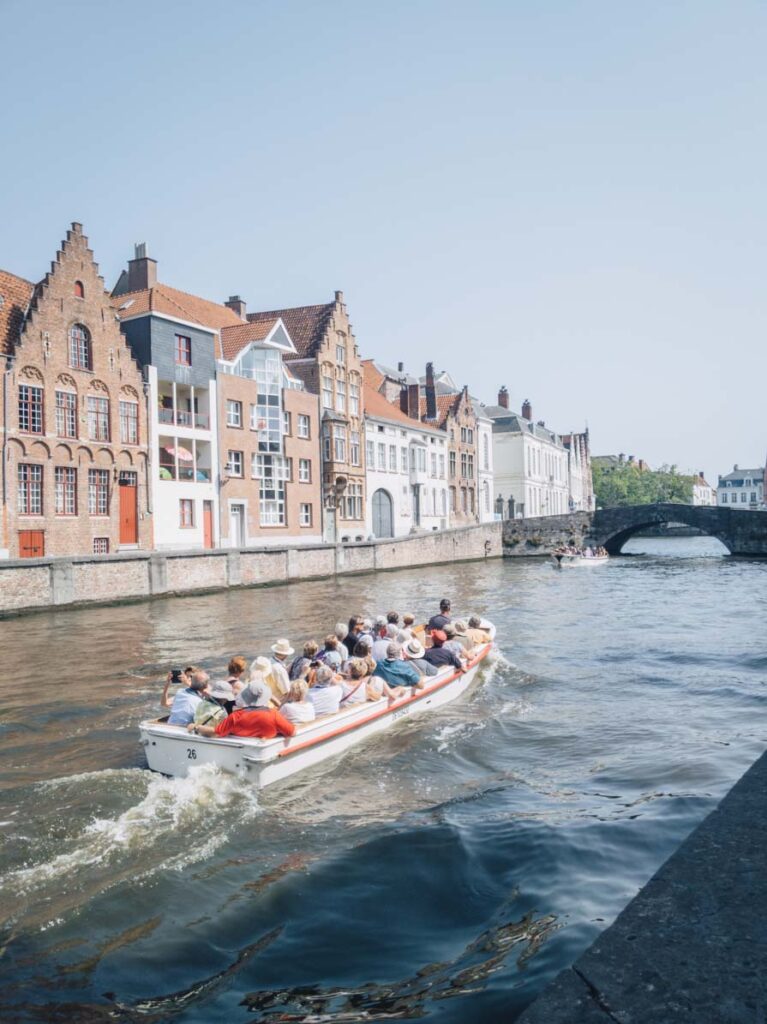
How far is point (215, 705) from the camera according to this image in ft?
31.1

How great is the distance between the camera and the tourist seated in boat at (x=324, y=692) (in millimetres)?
10133

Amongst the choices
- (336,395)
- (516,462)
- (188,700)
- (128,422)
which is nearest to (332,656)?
(188,700)

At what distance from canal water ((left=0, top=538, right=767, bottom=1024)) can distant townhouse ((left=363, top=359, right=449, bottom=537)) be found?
1344 inches

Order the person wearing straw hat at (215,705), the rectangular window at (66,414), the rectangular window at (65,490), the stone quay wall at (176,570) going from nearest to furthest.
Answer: the person wearing straw hat at (215,705)
the stone quay wall at (176,570)
the rectangular window at (65,490)
the rectangular window at (66,414)

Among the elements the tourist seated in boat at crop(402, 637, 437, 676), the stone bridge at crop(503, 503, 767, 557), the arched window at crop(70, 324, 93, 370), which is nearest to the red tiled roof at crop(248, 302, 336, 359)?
the arched window at crop(70, 324, 93, 370)

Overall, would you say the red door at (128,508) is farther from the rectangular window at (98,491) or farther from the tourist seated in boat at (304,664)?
the tourist seated in boat at (304,664)

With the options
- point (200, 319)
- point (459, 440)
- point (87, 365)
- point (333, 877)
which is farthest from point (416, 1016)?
point (459, 440)

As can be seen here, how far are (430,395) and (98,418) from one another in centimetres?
3229

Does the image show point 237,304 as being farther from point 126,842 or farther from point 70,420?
point 126,842

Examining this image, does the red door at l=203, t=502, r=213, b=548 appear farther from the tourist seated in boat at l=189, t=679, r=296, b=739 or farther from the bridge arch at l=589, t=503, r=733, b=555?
the bridge arch at l=589, t=503, r=733, b=555

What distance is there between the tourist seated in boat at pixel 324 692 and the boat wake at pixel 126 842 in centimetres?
158

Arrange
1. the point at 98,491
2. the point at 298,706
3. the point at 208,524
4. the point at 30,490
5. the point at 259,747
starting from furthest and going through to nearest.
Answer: the point at 208,524 → the point at 98,491 → the point at 30,490 → the point at 298,706 → the point at 259,747

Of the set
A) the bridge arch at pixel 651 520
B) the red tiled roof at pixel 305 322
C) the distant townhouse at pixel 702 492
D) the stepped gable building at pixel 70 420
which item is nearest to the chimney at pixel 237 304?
the red tiled roof at pixel 305 322

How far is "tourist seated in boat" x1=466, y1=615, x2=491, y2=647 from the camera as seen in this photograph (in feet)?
50.6
